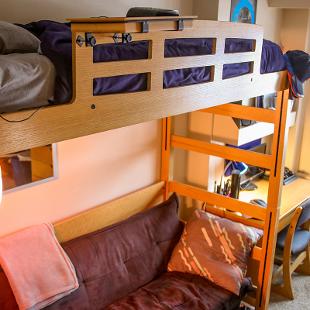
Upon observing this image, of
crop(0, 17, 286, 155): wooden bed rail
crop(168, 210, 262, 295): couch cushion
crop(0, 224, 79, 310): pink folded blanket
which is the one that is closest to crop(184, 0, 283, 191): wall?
crop(168, 210, 262, 295): couch cushion

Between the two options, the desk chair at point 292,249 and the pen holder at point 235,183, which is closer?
the desk chair at point 292,249

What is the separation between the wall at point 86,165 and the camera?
2.30 meters

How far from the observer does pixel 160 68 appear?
5.73 ft

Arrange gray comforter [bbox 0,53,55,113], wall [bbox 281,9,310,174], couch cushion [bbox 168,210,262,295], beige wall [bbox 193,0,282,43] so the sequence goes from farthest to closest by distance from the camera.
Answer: wall [bbox 281,9,310,174] < beige wall [bbox 193,0,282,43] < couch cushion [bbox 168,210,262,295] < gray comforter [bbox 0,53,55,113]

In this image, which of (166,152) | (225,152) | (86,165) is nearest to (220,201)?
(225,152)

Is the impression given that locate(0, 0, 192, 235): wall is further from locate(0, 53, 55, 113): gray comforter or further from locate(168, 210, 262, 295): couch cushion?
locate(0, 53, 55, 113): gray comforter

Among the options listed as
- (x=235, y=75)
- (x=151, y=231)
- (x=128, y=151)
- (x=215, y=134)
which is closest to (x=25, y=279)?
(x=151, y=231)

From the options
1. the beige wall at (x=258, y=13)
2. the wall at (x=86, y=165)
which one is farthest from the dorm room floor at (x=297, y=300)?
the beige wall at (x=258, y=13)

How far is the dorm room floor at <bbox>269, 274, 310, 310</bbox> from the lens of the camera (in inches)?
131

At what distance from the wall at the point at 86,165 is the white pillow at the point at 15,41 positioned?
620 mm

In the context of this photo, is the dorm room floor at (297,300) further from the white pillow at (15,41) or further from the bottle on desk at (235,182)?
the white pillow at (15,41)

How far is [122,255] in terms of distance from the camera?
2697mm

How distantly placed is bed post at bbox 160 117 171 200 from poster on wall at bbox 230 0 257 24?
94cm

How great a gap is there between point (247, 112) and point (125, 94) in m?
1.49
